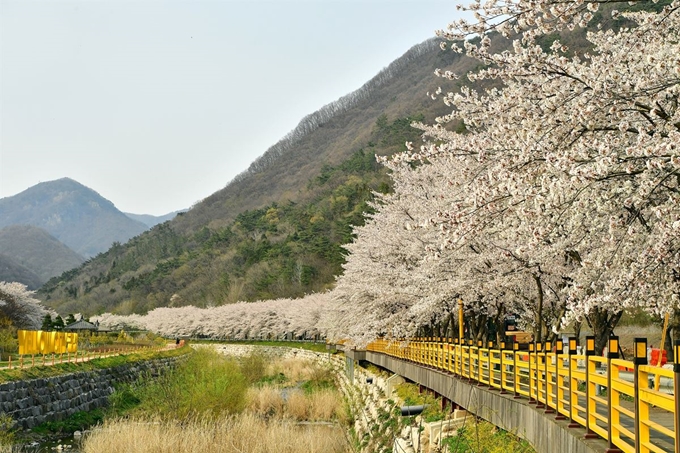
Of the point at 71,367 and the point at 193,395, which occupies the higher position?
the point at 71,367

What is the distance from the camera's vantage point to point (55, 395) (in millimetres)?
30062

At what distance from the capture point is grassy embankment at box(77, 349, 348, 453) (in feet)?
61.5

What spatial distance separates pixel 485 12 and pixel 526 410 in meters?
5.31

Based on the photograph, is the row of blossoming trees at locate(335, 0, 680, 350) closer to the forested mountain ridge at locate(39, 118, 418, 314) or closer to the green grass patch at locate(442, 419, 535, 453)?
the green grass patch at locate(442, 419, 535, 453)

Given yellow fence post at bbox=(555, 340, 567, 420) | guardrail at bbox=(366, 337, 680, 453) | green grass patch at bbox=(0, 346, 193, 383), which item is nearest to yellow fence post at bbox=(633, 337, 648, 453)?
guardrail at bbox=(366, 337, 680, 453)

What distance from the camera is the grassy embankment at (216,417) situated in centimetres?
1875

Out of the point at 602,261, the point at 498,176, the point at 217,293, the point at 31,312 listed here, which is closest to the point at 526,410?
the point at 602,261

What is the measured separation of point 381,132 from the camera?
16525 centimetres

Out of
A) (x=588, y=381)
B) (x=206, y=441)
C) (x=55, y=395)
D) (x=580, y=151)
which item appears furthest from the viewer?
(x=55, y=395)

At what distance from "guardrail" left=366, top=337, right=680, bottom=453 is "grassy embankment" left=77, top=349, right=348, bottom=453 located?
5.04m

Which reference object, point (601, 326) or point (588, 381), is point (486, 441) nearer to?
point (588, 381)

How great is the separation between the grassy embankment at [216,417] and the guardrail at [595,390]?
5039 mm

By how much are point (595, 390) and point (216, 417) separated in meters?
20.2

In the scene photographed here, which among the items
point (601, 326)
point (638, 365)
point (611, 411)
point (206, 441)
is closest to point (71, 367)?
point (206, 441)
